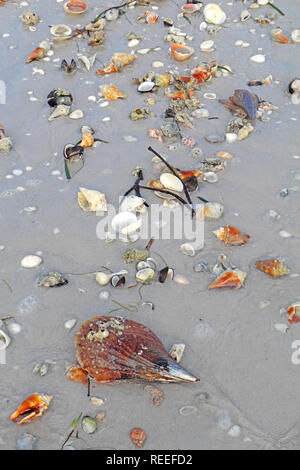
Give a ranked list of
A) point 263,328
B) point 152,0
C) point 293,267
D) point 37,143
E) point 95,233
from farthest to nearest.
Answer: point 152,0, point 37,143, point 95,233, point 293,267, point 263,328

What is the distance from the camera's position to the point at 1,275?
11.2 feet

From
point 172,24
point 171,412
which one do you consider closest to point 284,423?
point 171,412

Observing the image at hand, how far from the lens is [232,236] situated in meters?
3.54

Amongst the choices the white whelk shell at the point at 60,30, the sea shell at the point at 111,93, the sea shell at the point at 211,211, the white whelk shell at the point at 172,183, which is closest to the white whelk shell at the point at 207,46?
the sea shell at the point at 111,93

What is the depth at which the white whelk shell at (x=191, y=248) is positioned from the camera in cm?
350

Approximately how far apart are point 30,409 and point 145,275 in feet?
3.64

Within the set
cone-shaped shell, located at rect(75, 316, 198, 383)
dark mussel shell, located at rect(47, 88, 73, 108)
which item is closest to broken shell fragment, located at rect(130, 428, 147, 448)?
cone-shaped shell, located at rect(75, 316, 198, 383)

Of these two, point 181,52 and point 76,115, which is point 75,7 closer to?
point 181,52

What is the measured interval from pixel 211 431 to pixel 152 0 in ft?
18.2

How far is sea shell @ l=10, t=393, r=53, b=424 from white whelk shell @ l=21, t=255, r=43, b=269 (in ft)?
3.44

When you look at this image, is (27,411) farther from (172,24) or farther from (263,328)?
(172,24)

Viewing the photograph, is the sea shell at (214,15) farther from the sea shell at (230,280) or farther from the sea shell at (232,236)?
the sea shell at (230,280)

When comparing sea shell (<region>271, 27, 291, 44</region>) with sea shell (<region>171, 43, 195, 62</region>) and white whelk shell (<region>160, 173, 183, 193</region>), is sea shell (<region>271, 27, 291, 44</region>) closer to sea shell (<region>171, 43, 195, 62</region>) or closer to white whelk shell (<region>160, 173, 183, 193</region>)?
sea shell (<region>171, 43, 195, 62</region>)

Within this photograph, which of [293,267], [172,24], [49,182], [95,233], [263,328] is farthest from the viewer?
[172,24]
